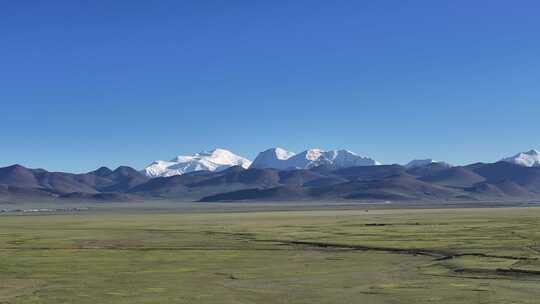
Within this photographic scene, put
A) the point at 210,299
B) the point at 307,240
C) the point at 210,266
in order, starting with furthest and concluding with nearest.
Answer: the point at 307,240, the point at 210,266, the point at 210,299

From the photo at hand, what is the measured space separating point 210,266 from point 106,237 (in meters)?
28.6

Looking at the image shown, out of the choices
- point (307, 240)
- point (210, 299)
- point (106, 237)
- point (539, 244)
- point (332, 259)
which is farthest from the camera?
point (106, 237)

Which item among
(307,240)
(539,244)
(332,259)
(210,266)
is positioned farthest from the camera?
(307,240)

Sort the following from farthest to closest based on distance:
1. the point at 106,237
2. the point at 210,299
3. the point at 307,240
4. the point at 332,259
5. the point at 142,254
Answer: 1. the point at 106,237
2. the point at 307,240
3. the point at 142,254
4. the point at 332,259
5. the point at 210,299

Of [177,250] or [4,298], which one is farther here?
[177,250]

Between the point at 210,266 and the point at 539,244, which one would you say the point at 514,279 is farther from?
the point at 539,244

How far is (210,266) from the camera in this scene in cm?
4244

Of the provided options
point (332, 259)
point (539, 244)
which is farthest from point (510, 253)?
point (332, 259)

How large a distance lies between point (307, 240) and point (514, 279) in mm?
28469

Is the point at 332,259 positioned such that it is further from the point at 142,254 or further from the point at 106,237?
the point at 106,237

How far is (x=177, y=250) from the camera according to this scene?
53469 millimetres

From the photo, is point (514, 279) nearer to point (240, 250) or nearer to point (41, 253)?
point (240, 250)

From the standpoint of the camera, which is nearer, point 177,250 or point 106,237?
point 177,250

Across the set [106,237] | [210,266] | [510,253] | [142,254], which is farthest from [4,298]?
[106,237]
